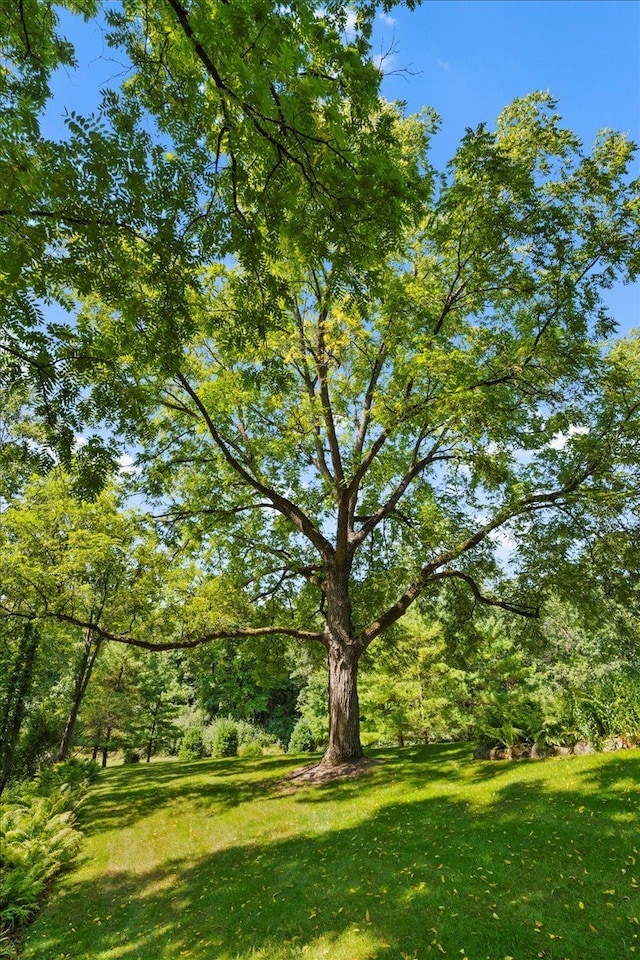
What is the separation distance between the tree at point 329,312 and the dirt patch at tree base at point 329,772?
312mm

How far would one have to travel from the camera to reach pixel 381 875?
5109 millimetres

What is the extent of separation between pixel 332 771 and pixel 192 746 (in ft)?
49.6

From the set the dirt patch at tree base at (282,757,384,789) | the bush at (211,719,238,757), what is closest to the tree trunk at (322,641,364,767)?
the dirt patch at tree base at (282,757,384,789)

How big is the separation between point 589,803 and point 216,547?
9820 millimetres

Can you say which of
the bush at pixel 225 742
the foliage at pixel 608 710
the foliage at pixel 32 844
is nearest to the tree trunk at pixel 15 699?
the foliage at pixel 32 844

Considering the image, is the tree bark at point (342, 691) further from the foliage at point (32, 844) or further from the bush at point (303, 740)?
the bush at point (303, 740)

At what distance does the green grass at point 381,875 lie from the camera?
3.81 metres

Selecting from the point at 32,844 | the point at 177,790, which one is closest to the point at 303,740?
the point at 177,790

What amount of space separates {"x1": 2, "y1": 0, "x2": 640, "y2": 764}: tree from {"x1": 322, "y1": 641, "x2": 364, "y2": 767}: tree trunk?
0.20 ft

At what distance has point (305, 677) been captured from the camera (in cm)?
3394

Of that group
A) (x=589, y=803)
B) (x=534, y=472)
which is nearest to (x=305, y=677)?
(x=534, y=472)

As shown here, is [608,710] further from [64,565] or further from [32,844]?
[64,565]

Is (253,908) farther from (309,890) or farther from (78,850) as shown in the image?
(78,850)

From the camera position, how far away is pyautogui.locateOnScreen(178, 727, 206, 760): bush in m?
22.2
